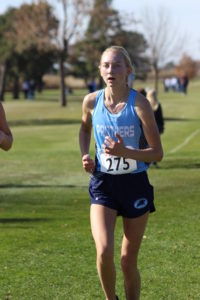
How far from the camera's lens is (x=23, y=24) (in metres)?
71.9

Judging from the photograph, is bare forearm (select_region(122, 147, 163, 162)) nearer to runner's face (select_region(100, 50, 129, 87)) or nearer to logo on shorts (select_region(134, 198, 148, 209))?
logo on shorts (select_region(134, 198, 148, 209))

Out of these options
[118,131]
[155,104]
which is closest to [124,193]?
[118,131]

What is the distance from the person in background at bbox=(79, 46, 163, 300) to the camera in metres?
6.03

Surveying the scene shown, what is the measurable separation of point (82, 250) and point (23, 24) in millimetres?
63830

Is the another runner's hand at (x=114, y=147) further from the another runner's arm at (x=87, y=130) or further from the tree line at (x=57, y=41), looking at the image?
the tree line at (x=57, y=41)

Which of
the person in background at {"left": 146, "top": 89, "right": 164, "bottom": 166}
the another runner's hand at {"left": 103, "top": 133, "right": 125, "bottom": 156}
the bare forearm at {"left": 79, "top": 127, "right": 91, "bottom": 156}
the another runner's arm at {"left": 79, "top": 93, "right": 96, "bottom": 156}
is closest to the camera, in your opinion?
the another runner's hand at {"left": 103, "top": 133, "right": 125, "bottom": 156}

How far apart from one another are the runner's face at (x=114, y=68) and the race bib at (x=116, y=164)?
1.86 feet

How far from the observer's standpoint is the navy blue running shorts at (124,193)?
6.16 metres

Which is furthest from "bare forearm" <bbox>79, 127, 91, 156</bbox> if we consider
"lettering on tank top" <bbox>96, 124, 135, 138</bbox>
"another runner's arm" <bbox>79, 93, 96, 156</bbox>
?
"lettering on tank top" <bbox>96, 124, 135, 138</bbox>

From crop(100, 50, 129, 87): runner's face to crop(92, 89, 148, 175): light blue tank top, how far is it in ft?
0.55

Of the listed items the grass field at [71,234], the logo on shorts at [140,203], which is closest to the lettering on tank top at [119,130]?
the logo on shorts at [140,203]

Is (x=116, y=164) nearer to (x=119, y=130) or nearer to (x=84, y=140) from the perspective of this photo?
(x=119, y=130)

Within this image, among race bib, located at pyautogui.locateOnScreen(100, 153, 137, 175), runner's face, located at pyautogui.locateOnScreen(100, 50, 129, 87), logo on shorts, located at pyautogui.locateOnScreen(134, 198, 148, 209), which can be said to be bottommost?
logo on shorts, located at pyautogui.locateOnScreen(134, 198, 148, 209)

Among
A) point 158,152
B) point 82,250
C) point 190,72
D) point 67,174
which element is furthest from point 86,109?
point 190,72
